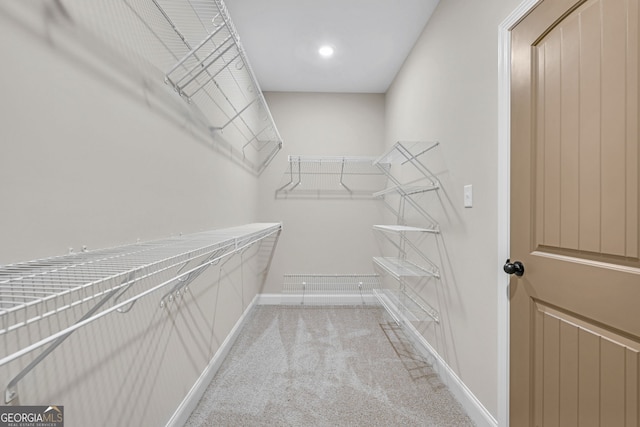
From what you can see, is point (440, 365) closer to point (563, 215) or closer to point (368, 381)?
point (368, 381)

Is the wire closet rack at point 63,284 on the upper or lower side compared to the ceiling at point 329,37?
lower

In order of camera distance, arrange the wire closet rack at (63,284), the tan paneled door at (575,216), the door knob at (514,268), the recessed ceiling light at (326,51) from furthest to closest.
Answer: the recessed ceiling light at (326,51), the door knob at (514,268), the tan paneled door at (575,216), the wire closet rack at (63,284)

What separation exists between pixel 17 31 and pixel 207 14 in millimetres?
1156

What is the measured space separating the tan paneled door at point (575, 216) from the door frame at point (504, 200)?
4 centimetres

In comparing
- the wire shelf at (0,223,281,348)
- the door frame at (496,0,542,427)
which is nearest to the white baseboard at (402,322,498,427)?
the door frame at (496,0,542,427)

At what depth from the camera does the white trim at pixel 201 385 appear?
1358 mm

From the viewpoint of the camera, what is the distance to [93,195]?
0.84 metres

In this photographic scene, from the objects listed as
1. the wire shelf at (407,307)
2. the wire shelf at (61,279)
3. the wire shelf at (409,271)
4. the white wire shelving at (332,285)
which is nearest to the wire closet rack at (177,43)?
the wire shelf at (61,279)

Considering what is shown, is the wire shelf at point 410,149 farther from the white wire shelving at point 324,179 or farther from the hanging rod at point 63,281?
the hanging rod at point 63,281

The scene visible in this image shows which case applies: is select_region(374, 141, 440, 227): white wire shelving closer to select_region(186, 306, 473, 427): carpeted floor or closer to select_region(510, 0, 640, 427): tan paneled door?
select_region(510, 0, 640, 427): tan paneled door

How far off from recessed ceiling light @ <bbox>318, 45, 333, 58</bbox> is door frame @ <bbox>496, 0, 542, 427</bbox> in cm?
141

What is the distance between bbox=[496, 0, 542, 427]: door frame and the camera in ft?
4.09

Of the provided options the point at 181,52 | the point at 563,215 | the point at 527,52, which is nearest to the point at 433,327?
the point at 563,215

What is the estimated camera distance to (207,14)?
5.12ft
